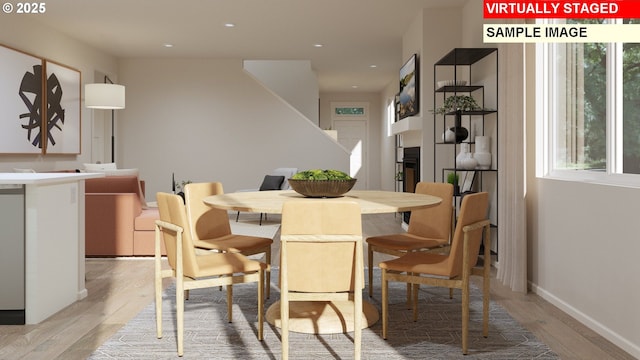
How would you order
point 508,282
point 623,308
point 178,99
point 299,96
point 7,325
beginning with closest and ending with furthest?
point 623,308
point 7,325
point 508,282
point 178,99
point 299,96

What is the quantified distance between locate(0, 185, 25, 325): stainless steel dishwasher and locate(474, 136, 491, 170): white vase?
3.64 meters

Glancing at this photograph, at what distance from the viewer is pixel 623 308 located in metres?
2.93

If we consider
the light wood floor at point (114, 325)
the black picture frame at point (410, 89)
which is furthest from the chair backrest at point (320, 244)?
the black picture frame at point (410, 89)

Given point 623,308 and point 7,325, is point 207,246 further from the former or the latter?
point 623,308

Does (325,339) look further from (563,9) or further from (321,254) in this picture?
(563,9)

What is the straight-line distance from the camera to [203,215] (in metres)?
3.69

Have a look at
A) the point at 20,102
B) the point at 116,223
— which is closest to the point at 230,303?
the point at 116,223

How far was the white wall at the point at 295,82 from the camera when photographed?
11461mm

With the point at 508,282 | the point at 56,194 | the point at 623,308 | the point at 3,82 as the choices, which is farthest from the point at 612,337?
the point at 3,82

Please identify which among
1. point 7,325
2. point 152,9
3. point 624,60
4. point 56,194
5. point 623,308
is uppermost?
point 152,9

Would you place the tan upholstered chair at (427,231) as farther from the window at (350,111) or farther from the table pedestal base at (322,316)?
the window at (350,111)

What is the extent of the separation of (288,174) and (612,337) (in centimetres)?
639

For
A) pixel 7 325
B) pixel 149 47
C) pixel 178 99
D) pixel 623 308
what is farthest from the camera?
pixel 178 99

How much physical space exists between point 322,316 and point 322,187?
737 millimetres
